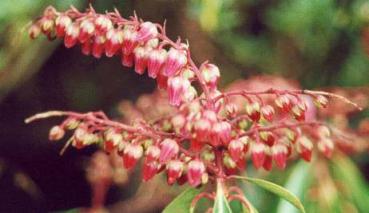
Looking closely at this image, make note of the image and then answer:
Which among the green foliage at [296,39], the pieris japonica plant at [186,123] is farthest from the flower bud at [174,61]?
the green foliage at [296,39]

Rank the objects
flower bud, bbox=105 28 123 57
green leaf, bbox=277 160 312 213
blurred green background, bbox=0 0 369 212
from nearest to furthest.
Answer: flower bud, bbox=105 28 123 57, green leaf, bbox=277 160 312 213, blurred green background, bbox=0 0 369 212

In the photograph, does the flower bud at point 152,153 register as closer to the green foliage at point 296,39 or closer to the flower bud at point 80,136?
the flower bud at point 80,136

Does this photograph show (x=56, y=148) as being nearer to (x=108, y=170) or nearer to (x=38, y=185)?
(x=38, y=185)

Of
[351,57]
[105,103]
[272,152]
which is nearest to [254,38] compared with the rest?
[351,57]

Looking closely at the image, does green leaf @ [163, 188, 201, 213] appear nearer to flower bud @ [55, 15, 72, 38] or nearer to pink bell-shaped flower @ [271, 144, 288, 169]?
pink bell-shaped flower @ [271, 144, 288, 169]

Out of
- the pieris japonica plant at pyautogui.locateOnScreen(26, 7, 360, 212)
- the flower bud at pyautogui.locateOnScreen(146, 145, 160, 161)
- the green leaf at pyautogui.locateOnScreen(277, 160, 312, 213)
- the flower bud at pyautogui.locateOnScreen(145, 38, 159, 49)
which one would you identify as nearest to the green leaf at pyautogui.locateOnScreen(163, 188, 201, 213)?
the pieris japonica plant at pyautogui.locateOnScreen(26, 7, 360, 212)

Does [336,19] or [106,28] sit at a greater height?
[336,19]
